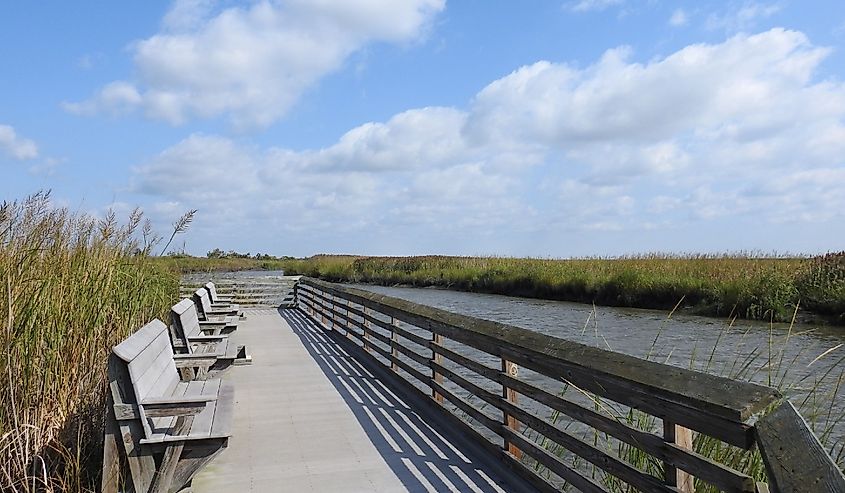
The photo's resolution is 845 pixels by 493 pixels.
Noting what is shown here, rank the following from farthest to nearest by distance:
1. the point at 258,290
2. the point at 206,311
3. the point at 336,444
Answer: the point at 258,290, the point at 206,311, the point at 336,444

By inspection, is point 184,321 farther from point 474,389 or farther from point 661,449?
point 661,449

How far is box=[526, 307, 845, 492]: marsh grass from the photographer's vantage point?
3.34m

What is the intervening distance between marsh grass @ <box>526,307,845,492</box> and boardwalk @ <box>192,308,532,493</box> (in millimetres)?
601

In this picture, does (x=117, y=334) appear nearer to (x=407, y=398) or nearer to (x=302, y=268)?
(x=407, y=398)

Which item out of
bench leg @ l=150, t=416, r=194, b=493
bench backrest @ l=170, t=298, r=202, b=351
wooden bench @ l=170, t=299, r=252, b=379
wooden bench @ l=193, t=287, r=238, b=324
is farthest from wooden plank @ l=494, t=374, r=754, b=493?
wooden bench @ l=193, t=287, r=238, b=324

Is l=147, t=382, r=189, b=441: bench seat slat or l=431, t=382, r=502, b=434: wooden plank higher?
l=147, t=382, r=189, b=441: bench seat slat

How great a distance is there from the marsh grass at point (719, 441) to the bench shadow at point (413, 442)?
17.9 inches

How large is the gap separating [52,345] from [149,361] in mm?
501

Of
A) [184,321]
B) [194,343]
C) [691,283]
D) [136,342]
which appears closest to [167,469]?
[136,342]

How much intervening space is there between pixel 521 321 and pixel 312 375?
337 inches

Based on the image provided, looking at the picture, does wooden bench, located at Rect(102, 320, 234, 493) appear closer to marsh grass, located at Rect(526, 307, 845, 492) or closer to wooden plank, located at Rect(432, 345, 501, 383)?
wooden plank, located at Rect(432, 345, 501, 383)

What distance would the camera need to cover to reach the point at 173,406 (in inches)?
132

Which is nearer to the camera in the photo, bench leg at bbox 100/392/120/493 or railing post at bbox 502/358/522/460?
bench leg at bbox 100/392/120/493

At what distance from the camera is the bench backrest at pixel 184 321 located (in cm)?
564
